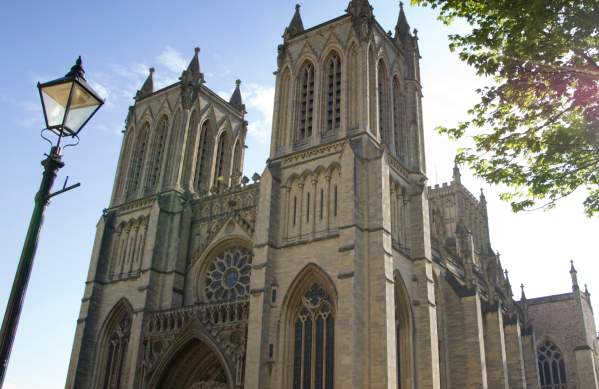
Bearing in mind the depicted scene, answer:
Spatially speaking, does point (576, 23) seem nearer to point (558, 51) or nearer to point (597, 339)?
point (558, 51)

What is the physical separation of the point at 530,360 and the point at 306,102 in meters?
20.5

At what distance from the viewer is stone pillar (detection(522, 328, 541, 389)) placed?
36.0 meters

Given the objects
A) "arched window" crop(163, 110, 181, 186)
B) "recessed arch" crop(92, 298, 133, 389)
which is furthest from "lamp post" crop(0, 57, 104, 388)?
"arched window" crop(163, 110, 181, 186)

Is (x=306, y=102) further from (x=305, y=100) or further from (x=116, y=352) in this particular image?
(x=116, y=352)

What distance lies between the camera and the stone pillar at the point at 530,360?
3603 centimetres

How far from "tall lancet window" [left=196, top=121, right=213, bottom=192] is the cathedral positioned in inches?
3.5

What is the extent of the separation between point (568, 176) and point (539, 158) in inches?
23.9

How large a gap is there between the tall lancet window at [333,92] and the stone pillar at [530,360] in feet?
62.6

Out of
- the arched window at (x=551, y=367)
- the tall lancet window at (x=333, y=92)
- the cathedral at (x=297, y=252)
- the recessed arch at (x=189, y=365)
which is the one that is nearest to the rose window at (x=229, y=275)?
the cathedral at (x=297, y=252)

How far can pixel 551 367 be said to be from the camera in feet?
137

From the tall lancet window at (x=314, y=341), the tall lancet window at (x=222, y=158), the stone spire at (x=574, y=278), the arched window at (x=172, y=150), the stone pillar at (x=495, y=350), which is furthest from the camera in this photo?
the stone spire at (x=574, y=278)

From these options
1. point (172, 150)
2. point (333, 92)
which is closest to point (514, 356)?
point (333, 92)

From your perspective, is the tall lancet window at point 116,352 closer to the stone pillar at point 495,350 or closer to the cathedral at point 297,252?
the cathedral at point 297,252

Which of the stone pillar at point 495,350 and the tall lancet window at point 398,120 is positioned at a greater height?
the tall lancet window at point 398,120
